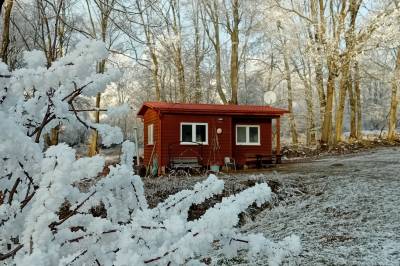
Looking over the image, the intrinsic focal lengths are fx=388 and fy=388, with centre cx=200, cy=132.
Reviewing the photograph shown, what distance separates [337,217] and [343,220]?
24 cm

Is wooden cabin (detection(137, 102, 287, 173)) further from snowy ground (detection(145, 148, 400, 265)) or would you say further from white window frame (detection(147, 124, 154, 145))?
snowy ground (detection(145, 148, 400, 265))

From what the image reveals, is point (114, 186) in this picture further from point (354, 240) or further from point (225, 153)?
point (225, 153)

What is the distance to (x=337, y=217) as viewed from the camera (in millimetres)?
6316

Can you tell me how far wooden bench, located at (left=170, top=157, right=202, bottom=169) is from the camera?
570 inches

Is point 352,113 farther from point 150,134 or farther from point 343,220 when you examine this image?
point 343,220

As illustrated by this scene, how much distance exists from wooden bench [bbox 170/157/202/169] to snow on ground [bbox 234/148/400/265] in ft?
16.8

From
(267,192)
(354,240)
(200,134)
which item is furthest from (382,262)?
(200,134)

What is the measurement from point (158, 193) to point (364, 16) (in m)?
18.2

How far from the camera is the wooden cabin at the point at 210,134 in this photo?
49.4 feet

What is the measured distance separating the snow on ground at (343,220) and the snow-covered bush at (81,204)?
3826 mm

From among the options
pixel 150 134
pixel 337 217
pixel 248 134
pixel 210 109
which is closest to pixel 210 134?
pixel 210 109

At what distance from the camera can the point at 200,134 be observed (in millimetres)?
15633

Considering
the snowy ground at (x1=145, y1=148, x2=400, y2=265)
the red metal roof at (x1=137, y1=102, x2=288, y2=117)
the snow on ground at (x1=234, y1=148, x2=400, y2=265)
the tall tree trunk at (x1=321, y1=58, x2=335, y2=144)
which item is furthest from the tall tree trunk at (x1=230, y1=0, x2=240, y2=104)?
the snow on ground at (x1=234, y1=148, x2=400, y2=265)

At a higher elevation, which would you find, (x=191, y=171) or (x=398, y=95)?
(x=398, y=95)
